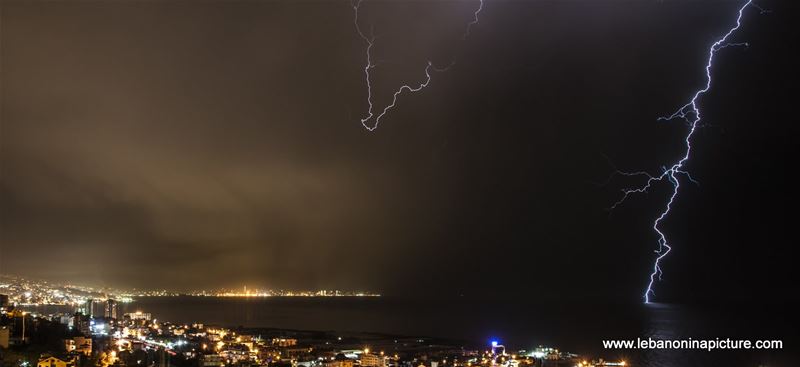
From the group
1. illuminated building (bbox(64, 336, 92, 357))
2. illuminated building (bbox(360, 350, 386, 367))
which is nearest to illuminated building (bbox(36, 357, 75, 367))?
illuminated building (bbox(64, 336, 92, 357))

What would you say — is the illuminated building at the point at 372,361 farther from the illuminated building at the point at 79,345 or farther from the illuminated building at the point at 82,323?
A: the illuminated building at the point at 82,323

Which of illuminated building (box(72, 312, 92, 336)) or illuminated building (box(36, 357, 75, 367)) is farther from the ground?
illuminated building (box(36, 357, 75, 367))

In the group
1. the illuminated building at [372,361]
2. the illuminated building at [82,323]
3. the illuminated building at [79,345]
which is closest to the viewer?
the illuminated building at [79,345]

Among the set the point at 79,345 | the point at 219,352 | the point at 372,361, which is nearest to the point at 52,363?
the point at 79,345

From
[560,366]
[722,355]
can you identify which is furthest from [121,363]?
[722,355]

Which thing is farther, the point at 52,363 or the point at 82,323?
the point at 82,323

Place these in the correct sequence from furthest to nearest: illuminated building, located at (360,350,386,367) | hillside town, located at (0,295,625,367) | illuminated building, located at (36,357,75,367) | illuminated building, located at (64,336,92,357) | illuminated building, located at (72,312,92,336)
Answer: illuminated building, located at (72,312,92,336) → illuminated building, located at (360,350,386,367) → illuminated building, located at (64,336,92,357) → hillside town, located at (0,295,625,367) → illuminated building, located at (36,357,75,367)

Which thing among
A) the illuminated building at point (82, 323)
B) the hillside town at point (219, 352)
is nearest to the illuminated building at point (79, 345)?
the hillside town at point (219, 352)

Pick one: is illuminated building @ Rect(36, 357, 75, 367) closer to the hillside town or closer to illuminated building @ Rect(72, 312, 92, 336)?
the hillside town

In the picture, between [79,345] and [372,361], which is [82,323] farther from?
[372,361]

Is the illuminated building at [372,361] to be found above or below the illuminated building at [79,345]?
below

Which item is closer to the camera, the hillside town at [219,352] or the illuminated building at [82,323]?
the hillside town at [219,352]
